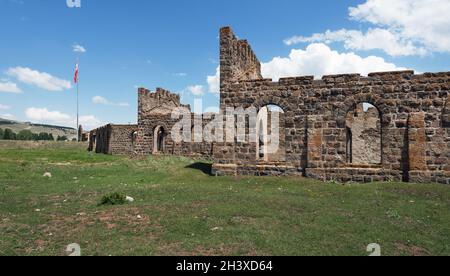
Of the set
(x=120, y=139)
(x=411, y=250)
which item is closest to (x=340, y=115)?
(x=411, y=250)

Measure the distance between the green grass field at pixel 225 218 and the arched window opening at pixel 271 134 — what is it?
35.5 ft

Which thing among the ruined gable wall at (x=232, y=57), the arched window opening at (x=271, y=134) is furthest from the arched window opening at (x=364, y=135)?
the ruined gable wall at (x=232, y=57)

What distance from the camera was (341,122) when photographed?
15.4m

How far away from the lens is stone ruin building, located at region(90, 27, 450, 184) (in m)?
14.1

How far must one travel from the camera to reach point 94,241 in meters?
6.67

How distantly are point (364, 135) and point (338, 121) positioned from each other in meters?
9.46

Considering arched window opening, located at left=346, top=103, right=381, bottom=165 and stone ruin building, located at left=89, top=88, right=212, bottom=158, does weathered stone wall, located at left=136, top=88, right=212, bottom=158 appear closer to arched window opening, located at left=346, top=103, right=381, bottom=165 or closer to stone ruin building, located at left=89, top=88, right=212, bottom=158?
stone ruin building, located at left=89, top=88, right=212, bottom=158

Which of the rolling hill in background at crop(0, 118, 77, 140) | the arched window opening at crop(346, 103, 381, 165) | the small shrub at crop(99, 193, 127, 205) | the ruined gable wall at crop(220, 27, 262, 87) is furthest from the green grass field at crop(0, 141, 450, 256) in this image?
the rolling hill in background at crop(0, 118, 77, 140)

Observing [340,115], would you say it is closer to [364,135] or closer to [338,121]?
[338,121]

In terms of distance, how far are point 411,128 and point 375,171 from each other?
2.33 meters

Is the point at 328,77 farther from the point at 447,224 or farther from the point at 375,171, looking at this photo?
the point at 447,224

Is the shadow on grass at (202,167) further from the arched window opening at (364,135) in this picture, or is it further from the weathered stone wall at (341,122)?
the arched window opening at (364,135)

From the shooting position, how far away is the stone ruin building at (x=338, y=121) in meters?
14.1
